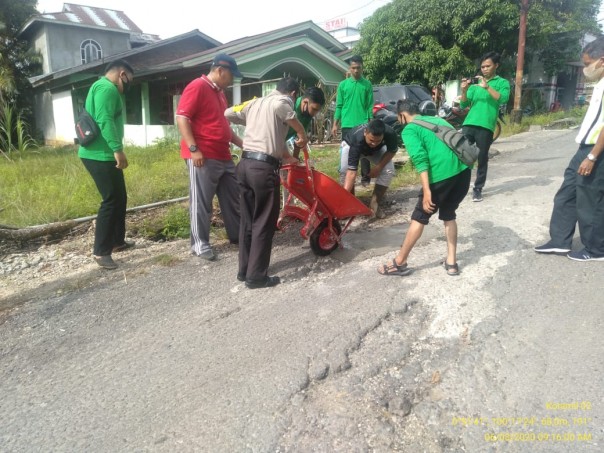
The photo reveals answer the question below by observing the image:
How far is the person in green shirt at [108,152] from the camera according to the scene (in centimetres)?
414

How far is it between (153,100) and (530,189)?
45.7 feet

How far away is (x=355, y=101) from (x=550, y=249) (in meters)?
3.33

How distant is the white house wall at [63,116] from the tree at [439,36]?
13205mm

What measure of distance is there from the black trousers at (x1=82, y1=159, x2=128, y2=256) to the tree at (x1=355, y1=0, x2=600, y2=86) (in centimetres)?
1717

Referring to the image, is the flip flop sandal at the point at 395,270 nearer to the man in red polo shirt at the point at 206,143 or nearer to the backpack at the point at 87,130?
the man in red polo shirt at the point at 206,143

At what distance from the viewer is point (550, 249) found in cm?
416

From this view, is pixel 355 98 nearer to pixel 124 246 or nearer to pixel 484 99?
pixel 484 99

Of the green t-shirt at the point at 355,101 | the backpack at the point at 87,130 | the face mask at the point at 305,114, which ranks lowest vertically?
the backpack at the point at 87,130

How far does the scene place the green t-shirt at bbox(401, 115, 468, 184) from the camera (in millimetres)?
3539

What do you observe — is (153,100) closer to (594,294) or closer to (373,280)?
(373,280)

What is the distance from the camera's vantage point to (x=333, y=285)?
149 inches

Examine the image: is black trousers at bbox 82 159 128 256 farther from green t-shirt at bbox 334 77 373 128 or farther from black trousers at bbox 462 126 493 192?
black trousers at bbox 462 126 493 192

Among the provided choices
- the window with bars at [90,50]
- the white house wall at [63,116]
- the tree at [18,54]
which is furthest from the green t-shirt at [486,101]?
the window with bars at [90,50]

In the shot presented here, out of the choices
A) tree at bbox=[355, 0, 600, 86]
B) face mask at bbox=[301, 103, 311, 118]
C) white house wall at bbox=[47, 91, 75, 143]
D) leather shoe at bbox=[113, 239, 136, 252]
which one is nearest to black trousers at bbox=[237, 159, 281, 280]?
face mask at bbox=[301, 103, 311, 118]
